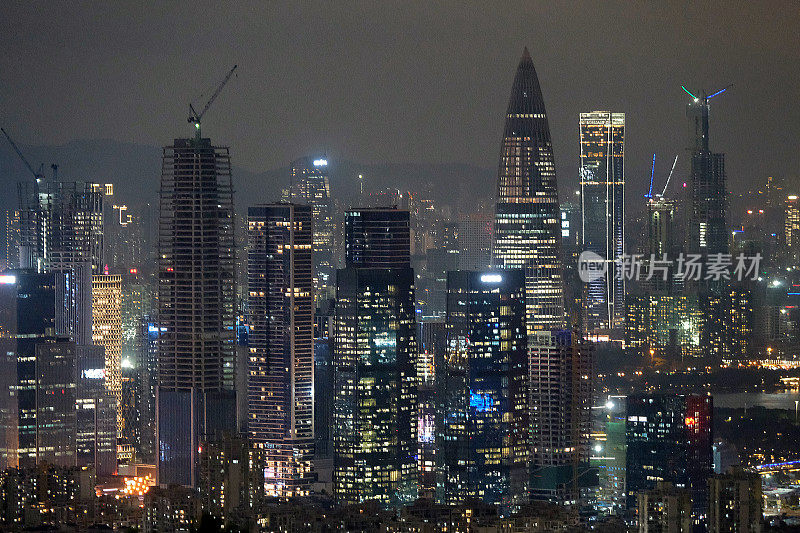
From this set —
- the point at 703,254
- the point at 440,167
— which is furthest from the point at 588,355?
the point at 440,167

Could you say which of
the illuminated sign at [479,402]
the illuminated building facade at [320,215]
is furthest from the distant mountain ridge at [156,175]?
the illuminated sign at [479,402]

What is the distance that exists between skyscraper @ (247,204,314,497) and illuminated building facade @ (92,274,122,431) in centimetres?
188

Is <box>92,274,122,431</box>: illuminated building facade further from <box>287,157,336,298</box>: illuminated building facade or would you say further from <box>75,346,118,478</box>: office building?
<box>287,157,336,298</box>: illuminated building facade

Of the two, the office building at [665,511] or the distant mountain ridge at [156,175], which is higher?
the distant mountain ridge at [156,175]

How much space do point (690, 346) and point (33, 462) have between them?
10.7 metres

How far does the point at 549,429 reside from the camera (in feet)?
82.1

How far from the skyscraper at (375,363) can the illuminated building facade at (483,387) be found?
1.58ft

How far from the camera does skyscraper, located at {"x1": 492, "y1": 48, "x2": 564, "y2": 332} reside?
91.4 feet

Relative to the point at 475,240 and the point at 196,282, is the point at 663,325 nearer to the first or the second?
the point at 475,240

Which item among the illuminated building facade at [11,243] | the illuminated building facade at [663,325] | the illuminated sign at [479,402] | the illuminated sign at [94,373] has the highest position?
the illuminated building facade at [11,243]

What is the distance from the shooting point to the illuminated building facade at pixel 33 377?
23844mm

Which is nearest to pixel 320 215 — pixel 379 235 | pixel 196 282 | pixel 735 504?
pixel 379 235

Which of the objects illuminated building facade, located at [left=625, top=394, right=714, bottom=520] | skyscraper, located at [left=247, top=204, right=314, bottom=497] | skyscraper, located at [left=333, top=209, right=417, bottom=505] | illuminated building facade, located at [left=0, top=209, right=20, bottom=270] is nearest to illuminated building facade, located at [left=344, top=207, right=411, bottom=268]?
skyscraper, located at [left=333, top=209, right=417, bottom=505]

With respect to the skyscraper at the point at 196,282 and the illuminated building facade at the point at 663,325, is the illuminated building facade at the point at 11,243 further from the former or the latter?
the illuminated building facade at the point at 663,325
